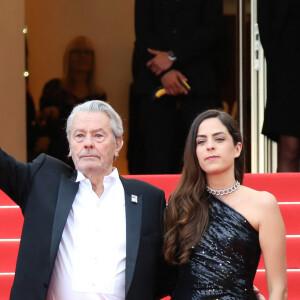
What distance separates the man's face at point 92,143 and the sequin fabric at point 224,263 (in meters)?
Result: 0.48

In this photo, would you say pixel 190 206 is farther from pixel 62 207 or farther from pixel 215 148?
pixel 62 207

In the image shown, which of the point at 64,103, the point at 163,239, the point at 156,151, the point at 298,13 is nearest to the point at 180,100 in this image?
the point at 156,151

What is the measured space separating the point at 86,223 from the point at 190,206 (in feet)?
1.37

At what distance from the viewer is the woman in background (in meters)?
8.20

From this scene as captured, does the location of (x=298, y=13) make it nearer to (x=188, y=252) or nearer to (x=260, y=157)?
(x=260, y=157)

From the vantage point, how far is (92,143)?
3449 mm

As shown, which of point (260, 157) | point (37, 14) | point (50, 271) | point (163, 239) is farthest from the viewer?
point (37, 14)

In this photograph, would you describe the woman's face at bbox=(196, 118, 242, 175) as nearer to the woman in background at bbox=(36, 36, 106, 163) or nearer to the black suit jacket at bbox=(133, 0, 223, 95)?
the black suit jacket at bbox=(133, 0, 223, 95)

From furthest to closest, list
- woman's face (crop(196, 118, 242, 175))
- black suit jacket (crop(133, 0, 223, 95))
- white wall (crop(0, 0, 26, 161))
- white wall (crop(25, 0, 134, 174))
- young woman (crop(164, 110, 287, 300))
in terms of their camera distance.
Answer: white wall (crop(25, 0, 134, 174))
white wall (crop(0, 0, 26, 161))
black suit jacket (crop(133, 0, 223, 95))
woman's face (crop(196, 118, 242, 175))
young woman (crop(164, 110, 287, 300))

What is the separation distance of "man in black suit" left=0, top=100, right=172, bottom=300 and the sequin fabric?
0.15 m

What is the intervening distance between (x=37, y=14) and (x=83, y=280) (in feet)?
17.2

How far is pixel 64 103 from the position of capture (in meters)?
8.23

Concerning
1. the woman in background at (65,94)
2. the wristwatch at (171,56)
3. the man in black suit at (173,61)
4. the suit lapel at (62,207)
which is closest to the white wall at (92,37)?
the woman in background at (65,94)

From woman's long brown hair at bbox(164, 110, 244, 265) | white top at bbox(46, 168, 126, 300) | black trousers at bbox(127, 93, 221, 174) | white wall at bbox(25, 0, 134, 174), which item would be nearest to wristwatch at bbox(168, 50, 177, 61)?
black trousers at bbox(127, 93, 221, 174)
